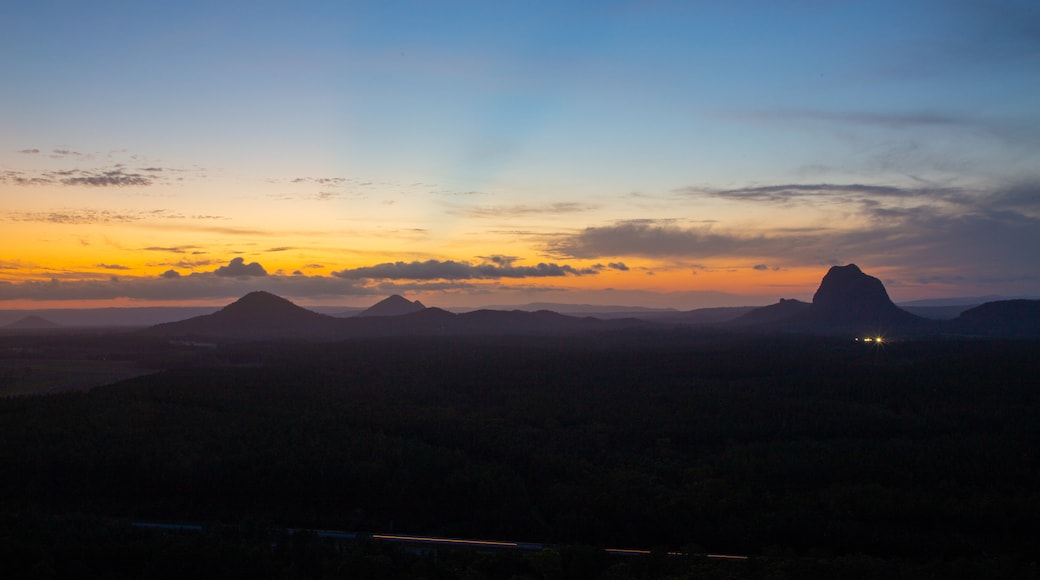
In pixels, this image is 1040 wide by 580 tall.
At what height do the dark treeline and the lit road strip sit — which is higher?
the dark treeline

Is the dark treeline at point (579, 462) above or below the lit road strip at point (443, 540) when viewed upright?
above

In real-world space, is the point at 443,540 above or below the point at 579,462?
below

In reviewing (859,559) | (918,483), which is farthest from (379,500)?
(918,483)

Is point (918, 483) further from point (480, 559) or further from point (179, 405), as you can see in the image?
point (179, 405)

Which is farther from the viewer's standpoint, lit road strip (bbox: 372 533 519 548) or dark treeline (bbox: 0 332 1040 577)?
dark treeline (bbox: 0 332 1040 577)

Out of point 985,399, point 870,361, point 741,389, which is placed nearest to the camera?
point 985,399

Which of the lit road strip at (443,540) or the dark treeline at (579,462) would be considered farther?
the dark treeline at (579,462)

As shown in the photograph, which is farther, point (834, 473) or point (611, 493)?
point (834, 473)

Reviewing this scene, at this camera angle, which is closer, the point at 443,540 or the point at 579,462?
the point at 443,540
